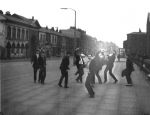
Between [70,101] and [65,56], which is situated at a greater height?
[65,56]

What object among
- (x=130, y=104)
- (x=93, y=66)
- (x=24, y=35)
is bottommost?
(x=130, y=104)

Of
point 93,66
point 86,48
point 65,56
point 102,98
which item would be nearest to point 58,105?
point 102,98

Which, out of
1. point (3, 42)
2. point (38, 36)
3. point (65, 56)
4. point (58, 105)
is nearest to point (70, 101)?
point (58, 105)

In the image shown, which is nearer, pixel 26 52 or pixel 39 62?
pixel 39 62

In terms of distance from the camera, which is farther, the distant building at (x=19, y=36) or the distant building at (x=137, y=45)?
the distant building at (x=137, y=45)

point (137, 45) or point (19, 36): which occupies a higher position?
point (137, 45)

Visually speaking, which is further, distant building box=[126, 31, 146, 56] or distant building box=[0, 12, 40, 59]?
distant building box=[126, 31, 146, 56]

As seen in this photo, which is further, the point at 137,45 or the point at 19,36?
the point at 137,45

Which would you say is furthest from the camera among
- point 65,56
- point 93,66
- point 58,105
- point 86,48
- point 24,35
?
point 86,48

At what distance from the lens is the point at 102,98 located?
8.51m

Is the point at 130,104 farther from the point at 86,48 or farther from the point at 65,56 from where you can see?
the point at 86,48

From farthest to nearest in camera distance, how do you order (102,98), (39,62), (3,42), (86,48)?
(86,48) < (3,42) < (39,62) < (102,98)

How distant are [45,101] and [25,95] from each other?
1349 millimetres

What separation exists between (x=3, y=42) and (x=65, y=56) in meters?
37.6
